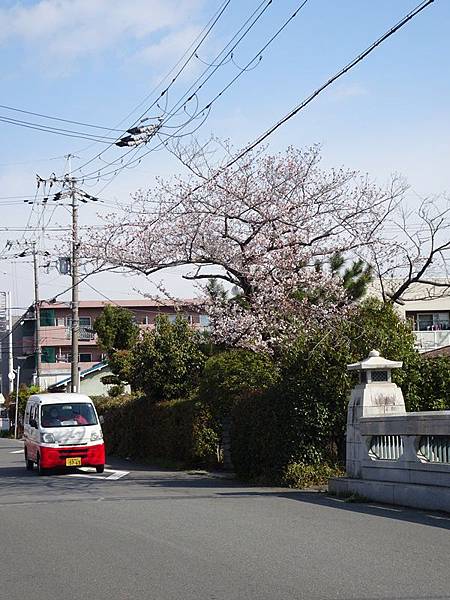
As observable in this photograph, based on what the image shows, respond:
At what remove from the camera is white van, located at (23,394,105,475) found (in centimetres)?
2217

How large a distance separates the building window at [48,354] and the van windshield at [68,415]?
45.9m

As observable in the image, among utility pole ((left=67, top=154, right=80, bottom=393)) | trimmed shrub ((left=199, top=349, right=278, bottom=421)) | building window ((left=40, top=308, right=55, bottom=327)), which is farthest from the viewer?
building window ((left=40, top=308, right=55, bottom=327))

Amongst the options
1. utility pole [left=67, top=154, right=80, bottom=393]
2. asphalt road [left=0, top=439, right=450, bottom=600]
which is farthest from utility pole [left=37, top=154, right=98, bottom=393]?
asphalt road [left=0, top=439, right=450, bottom=600]

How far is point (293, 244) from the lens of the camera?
24203 millimetres

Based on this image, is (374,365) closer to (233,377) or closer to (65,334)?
(233,377)

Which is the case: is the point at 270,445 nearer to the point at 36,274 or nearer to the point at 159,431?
the point at 159,431

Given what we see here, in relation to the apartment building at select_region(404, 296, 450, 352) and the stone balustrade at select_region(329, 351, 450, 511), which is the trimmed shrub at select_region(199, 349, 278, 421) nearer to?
the stone balustrade at select_region(329, 351, 450, 511)

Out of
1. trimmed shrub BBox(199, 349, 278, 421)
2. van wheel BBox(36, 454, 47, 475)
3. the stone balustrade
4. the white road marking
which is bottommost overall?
the white road marking

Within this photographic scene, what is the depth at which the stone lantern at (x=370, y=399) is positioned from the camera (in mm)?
14945

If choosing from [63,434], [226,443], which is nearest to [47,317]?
[63,434]

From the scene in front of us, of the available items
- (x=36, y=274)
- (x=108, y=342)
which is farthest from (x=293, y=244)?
(x=36, y=274)

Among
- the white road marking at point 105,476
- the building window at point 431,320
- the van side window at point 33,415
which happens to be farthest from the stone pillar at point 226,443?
the building window at point 431,320

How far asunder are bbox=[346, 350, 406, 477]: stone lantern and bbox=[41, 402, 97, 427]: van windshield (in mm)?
10039

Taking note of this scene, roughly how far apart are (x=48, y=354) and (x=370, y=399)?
56.4 metres
